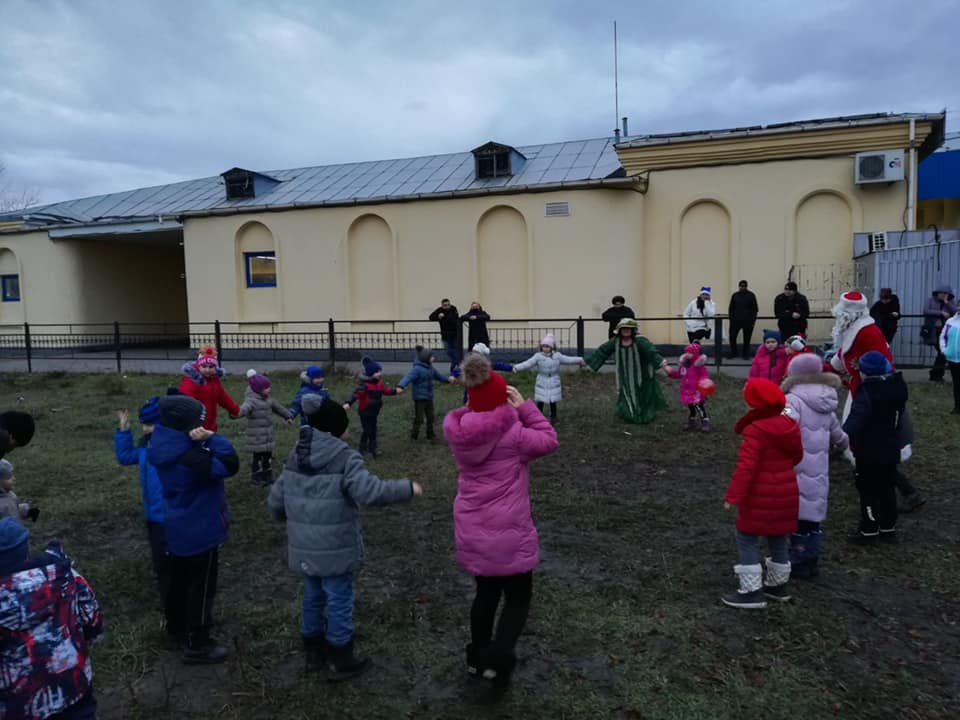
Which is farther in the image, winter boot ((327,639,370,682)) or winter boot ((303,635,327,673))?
winter boot ((303,635,327,673))

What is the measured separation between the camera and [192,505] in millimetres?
3908

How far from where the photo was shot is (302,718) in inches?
135

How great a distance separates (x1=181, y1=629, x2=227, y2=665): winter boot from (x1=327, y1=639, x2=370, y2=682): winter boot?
0.67m

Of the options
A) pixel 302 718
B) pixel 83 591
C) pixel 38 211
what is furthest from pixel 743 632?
pixel 38 211

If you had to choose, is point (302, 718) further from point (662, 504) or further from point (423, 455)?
point (423, 455)

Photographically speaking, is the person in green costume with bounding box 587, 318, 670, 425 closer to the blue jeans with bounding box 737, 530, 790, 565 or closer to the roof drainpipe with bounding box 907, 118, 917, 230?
the blue jeans with bounding box 737, 530, 790, 565

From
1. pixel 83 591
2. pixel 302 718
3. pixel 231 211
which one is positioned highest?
pixel 231 211

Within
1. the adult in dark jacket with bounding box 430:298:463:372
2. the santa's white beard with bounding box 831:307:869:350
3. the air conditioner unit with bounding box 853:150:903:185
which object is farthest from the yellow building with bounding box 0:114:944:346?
the santa's white beard with bounding box 831:307:869:350

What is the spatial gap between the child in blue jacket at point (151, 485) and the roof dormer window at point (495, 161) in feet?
54.7

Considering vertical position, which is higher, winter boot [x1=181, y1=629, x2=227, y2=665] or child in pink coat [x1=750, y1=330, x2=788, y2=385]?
child in pink coat [x1=750, y1=330, x2=788, y2=385]

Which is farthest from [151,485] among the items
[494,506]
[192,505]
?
[494,506]

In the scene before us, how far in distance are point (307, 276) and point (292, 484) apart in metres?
17.8

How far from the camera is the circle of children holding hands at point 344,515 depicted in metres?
2.62

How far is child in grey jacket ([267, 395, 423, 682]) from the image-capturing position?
3643 mm
